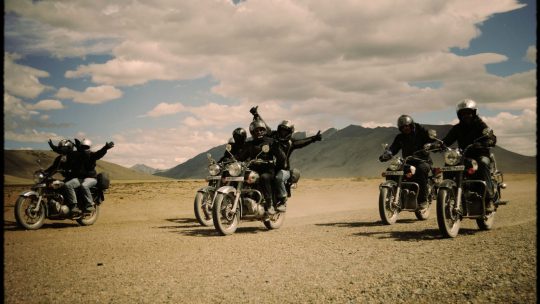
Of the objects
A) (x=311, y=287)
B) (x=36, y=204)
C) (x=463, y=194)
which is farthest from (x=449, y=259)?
(x=36, y=204)

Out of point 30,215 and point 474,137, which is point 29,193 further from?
point 474,137

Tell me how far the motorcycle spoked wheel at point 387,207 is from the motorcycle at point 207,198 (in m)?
4.16

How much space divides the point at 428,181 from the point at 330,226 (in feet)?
9.17

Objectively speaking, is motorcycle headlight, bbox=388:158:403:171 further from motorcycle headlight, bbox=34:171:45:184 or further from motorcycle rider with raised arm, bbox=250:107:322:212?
motorcycle headlight, bbox=34:171:45:184

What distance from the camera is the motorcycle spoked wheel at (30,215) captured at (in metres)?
10.6

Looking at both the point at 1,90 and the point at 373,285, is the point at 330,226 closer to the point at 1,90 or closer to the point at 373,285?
the point at 373,285

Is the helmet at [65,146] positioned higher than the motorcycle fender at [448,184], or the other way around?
the helmet at [65,146]

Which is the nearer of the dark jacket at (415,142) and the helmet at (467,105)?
the helmet at (467,105)

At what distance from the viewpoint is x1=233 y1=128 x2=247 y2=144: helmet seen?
38.4ft

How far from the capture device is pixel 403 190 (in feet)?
32.9

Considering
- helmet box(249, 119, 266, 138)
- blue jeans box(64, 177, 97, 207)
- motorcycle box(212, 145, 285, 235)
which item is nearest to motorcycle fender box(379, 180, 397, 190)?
motorcycle box(212, 145, 285, 235)

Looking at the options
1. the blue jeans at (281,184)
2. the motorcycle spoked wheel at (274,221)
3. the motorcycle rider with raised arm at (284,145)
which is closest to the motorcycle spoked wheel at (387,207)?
the motorcycle rider with raised arm at (284,145)

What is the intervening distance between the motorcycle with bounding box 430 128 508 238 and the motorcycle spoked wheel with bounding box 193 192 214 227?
5929 millimetres

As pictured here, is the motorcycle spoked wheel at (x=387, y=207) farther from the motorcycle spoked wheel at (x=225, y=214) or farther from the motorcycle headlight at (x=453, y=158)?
the motorcycle spoked wheel at (x=225, y=214)
